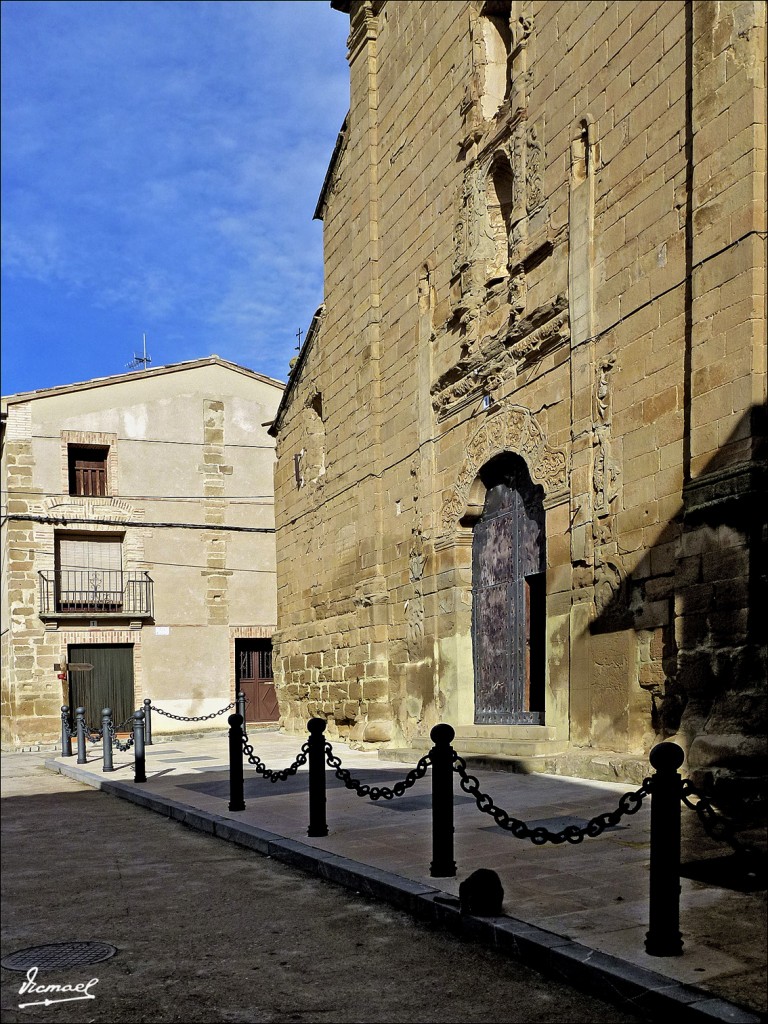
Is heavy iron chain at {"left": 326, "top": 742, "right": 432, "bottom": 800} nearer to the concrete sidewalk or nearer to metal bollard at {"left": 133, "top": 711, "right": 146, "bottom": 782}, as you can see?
the concrete sidewalk

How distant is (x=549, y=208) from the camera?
37.0 feet

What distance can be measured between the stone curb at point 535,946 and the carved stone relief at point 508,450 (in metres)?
5.26

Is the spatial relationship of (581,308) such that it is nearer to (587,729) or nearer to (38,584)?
(587,729)

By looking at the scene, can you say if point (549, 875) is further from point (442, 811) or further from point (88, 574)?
point (88, 574)

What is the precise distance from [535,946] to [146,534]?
2385 centimetres

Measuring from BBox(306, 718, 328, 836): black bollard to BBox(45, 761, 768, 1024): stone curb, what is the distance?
26 cm

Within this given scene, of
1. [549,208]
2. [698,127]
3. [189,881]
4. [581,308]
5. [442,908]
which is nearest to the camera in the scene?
[442,908]

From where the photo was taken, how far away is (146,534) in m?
27.0

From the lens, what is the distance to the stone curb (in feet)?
11.3

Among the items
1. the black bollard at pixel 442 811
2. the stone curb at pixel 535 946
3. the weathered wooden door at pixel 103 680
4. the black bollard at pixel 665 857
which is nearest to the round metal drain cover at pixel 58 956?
the stone curb at pixel 535 946

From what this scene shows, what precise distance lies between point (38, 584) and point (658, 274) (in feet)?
65.8

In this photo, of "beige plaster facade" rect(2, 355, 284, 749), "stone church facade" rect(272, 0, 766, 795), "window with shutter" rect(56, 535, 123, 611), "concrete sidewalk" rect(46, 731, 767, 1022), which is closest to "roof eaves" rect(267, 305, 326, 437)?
"stone church facade" rect(272, 0, 766, 795)

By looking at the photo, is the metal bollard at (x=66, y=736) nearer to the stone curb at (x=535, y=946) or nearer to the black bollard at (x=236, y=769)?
the black bollard at (x=236, y=769)

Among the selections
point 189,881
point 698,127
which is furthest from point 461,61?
point 189,881
